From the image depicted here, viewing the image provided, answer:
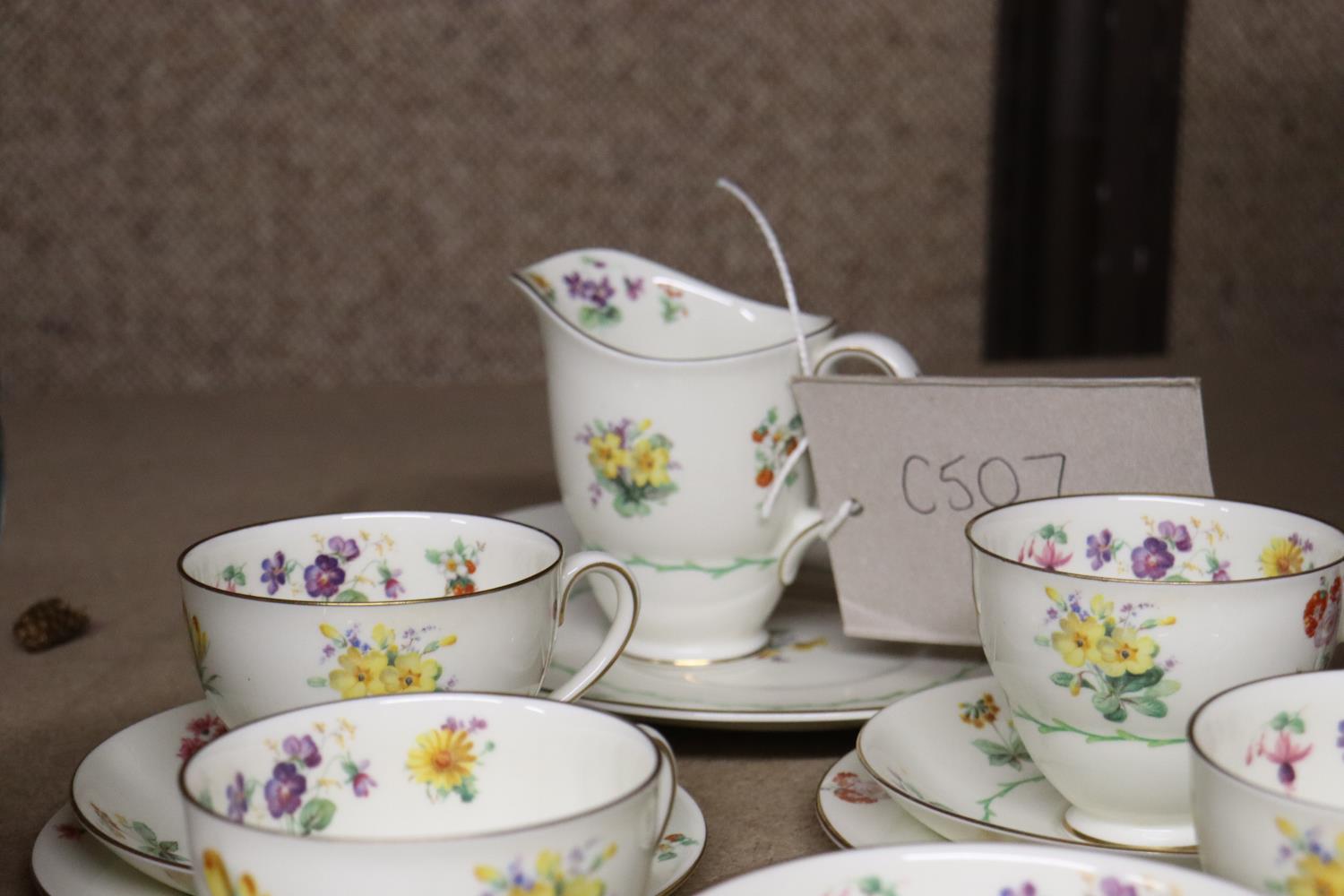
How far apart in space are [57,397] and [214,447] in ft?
1.10

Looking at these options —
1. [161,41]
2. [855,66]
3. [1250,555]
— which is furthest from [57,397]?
[1250,555]

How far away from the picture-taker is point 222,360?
4.72ft

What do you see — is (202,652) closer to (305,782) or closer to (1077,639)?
(305,782)

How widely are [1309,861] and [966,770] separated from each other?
0.67ft

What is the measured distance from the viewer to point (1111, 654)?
0.43 meters

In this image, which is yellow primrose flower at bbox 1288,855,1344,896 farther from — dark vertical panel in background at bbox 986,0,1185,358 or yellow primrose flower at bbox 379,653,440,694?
dark vertical panel in background at bbox 986,0,1185,358

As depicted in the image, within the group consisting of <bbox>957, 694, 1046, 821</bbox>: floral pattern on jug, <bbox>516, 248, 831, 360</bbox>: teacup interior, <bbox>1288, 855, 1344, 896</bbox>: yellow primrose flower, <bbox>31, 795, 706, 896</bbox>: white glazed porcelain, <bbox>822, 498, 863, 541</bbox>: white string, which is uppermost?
<bbox>516, 248, 831, 360</bbox>: teacup interior

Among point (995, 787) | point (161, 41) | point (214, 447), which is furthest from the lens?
point (161, 41)

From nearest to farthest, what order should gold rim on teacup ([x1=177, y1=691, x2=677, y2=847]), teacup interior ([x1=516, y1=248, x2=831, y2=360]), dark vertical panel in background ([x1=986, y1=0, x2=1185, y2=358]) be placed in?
gold rim on teacup ([x1=177, y1=691, x2=677, y2=847]) → teacup interior ([x1=516, y1=248, x2=831, y2=360]) → dark vertical panel in background ([x1=986, y1=0, x2=1185, y2=358])

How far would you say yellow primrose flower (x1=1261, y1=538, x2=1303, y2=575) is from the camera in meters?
0.49

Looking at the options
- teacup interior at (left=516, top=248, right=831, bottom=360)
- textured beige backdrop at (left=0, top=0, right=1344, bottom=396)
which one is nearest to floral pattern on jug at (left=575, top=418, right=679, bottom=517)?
teacup interior at (left=516, top=248, right=831, bottom=360)

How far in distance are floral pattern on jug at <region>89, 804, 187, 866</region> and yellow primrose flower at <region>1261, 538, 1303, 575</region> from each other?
347 mm

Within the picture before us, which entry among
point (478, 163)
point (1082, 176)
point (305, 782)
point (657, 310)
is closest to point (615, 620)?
point (305, 782)

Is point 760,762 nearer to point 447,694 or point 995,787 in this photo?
point 995,787
